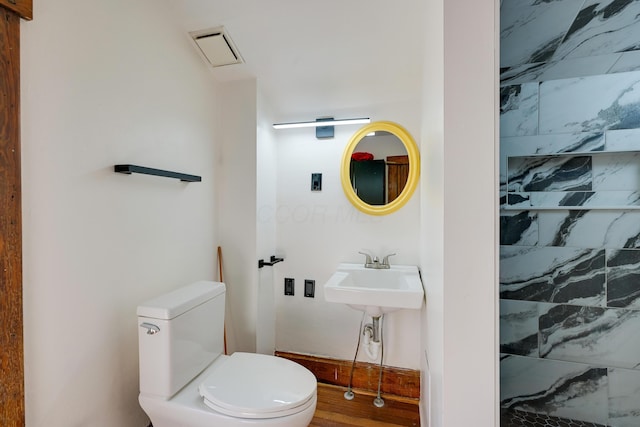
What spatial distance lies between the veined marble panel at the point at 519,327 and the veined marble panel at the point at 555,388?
53mm

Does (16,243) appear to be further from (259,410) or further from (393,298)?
(393,298)

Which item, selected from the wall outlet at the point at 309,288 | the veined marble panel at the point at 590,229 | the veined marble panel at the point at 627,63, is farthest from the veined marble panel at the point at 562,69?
the wall outlet at the point at 309,288

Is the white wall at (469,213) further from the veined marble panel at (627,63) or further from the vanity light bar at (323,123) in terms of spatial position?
the veined marble panel at (627,63)

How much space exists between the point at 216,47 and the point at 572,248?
89.9 inches

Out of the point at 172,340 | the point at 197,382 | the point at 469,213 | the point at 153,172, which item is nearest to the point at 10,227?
the point at 153,172

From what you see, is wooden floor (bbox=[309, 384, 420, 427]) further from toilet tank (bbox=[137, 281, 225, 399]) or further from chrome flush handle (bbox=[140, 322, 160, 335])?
chrome flush handle (bbox=[140, 322, 160, 335])

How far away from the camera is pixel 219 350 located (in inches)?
58.0

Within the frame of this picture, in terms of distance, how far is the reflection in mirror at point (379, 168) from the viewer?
1.87m

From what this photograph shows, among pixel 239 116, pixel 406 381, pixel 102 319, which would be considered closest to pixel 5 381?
pixel 102 319

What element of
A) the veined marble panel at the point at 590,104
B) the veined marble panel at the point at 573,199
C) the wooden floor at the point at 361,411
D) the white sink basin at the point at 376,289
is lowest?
the wooden floor at the point at 361,411

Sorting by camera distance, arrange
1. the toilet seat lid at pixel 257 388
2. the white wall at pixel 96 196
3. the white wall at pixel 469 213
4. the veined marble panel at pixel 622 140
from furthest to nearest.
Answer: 1. the veined marble panel at pixel 622 140
2. the toilet seat lid at pixel 257 388
3. the white wall at pixel 96 196
4. the white wall at pixel 469 213

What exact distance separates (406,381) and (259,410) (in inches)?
46.2

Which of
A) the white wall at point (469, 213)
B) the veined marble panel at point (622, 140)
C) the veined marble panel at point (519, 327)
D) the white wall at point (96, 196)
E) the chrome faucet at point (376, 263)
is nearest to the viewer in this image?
the white wall at point (469, 213)

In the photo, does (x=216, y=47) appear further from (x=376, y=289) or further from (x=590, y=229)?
(x=590, y=229)
